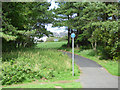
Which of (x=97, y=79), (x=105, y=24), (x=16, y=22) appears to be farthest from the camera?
(x=16, y=22)

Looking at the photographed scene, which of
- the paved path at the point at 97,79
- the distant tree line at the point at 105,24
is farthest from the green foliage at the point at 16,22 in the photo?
the paved path at the point at 97,79

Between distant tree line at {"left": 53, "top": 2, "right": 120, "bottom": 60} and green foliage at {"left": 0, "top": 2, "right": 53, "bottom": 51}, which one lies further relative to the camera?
distant tree line at {"left": 53, "top": 2, "right": 120, "bottom": 60}

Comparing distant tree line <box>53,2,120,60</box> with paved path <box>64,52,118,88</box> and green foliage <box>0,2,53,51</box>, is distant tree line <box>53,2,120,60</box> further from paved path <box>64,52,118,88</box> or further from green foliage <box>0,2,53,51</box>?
green foliage <box>0,2,53,51</box>

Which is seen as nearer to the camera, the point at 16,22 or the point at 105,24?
the point at 105,24

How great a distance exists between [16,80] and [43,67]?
276cm

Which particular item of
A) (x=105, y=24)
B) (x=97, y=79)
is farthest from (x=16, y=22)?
(x=97, y=79)

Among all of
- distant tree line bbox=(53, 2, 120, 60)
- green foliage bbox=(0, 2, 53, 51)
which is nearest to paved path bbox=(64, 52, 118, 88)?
distant tree line bbox=(53, 2, 120, 60)

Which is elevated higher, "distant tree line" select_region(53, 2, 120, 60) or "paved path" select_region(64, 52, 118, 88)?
"distant tree line" select_region(53, 2, 120, 60)

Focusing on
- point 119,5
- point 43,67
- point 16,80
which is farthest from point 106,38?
point 16,80

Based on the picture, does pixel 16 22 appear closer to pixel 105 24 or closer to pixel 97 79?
pixel 105 24

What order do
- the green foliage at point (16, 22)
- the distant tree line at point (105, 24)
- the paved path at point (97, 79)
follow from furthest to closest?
the distant tree line at point (105, 24)
the green foliage at point (16, 22)
the paved path at point (97, 79)

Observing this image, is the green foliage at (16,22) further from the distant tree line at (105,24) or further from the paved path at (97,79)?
the paved path at (97,79)

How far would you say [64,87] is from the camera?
6508 mm

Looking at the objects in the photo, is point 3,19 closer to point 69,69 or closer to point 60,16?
point 69,69
